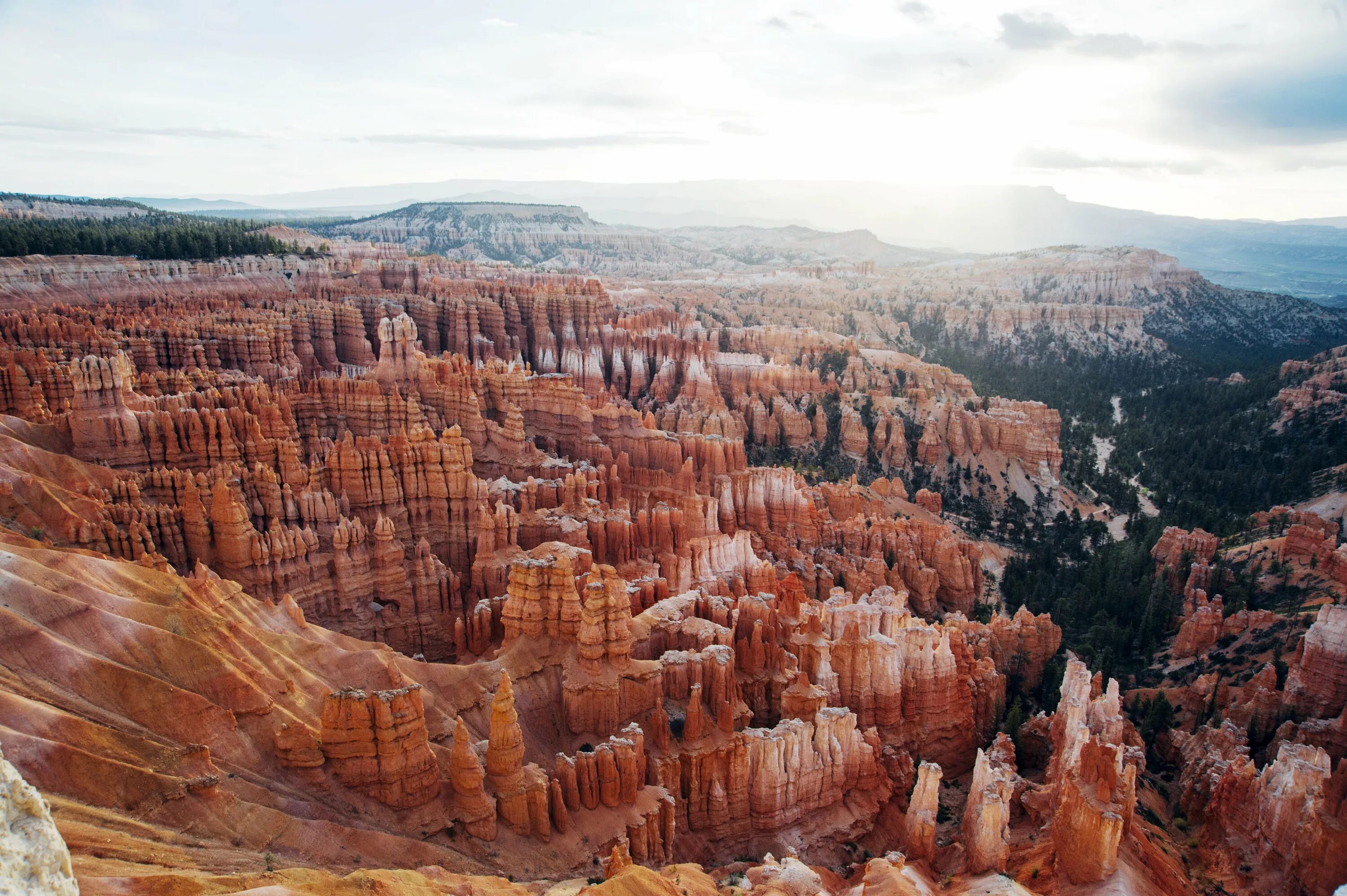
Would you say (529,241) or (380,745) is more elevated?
(529,241)

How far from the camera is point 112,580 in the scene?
14.9m

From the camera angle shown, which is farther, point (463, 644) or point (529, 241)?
point (529, 241)

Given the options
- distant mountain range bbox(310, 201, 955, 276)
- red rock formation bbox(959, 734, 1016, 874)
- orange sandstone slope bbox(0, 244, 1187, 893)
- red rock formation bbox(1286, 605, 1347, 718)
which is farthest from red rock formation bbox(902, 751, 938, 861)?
distant mountain range bbox(310, 201, 955, 276)

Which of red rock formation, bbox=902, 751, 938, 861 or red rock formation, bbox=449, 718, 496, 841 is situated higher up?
red rock formation, bbox=449, 718, 496, 841

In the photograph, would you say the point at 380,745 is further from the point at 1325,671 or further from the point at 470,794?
the point at 1325,671

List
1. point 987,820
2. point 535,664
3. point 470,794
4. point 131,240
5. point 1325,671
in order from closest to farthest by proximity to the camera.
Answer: point 470,794
point 987,820
point 535,664
point 1325,671
point 131,240

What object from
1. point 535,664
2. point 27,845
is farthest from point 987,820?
point 27,845

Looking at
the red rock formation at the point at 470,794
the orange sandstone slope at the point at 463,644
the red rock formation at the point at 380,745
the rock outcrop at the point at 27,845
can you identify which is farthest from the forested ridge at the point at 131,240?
the rock outcrop at the point at 27,845

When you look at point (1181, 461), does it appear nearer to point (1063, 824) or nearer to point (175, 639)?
point (1063, 824)

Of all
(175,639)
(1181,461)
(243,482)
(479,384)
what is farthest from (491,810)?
(1181,461)

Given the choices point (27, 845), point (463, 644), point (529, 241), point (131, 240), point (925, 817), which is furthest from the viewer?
point (529, 241)

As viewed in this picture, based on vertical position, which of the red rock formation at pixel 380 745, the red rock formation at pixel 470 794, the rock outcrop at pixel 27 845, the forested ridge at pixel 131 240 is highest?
the forested ridge at pixel 131 240

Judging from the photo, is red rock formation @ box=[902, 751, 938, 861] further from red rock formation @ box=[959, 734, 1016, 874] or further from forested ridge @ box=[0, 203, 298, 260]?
forested ridge @ box=[0, 203, 298, 260]

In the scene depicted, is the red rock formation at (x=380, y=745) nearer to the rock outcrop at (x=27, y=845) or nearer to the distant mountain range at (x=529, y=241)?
the rock outcrop at (x=27, y=845)
